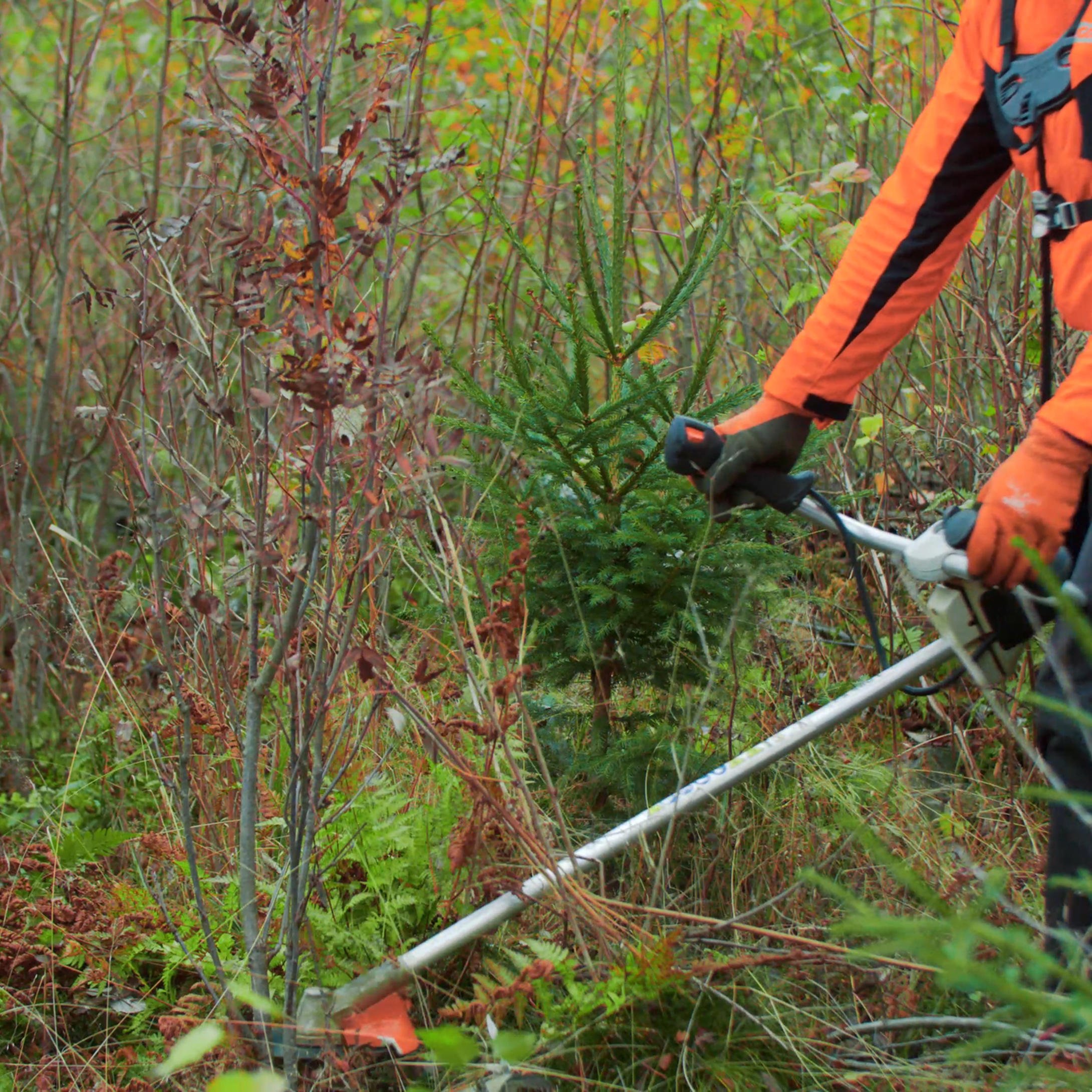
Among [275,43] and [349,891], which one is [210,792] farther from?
[275,43]

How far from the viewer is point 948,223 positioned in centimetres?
238

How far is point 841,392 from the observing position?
8.21 ft

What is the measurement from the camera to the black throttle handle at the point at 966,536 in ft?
6.40

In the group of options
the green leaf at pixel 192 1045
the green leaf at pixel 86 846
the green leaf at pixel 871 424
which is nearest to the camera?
the green leaf at pixel 192 1045

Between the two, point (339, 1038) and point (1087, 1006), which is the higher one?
point (1087, 1006)

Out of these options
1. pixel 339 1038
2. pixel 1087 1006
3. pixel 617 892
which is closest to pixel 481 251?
pixel 617 892

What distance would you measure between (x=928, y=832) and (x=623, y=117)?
80.2 inches

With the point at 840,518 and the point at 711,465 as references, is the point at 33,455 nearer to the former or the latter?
the point at 711,465

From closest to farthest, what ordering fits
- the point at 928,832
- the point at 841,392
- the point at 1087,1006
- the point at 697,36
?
the point at 1087,1006
the point at 841,392
the point at 928,832
the point at 697,36

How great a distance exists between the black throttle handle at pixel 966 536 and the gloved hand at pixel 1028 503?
12 millimetres

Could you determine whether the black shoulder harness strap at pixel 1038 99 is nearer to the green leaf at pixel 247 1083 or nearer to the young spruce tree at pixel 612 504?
the young spruce tree at pixel 612 504

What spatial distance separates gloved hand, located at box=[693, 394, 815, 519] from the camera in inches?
90.4

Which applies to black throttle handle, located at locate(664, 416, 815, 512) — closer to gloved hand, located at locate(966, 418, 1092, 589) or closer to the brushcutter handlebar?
the brushcutter handlebar

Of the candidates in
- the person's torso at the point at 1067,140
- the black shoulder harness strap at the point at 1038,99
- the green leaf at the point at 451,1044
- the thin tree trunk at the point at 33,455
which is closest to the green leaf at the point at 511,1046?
the green leaf at the point at 451,1044
